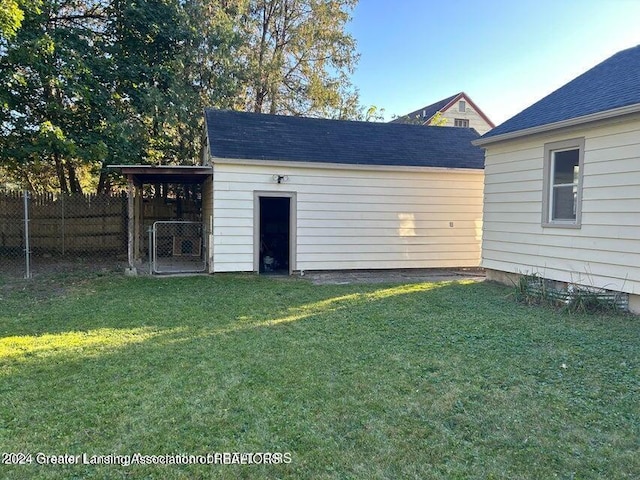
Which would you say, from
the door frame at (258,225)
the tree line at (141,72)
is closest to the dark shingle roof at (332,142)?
the door frame at (258,225)

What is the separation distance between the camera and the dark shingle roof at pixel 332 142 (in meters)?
9.34

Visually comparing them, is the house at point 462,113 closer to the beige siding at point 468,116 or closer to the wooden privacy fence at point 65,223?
the beige siding at point 468,116

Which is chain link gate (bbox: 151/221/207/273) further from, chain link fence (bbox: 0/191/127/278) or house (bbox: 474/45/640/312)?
house (bbox: 474/45/640/312)

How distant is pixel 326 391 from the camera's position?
127 inches

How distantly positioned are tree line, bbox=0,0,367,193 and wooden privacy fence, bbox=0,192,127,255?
1190 mm

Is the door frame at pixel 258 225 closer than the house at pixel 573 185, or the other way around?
the house at pixel 573 185

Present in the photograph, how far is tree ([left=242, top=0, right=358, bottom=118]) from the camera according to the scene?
17.7 meters

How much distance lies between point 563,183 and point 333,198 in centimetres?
457

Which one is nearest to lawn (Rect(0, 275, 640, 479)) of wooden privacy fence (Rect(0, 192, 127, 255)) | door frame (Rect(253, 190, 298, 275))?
door frame (Rect(253, 190, 298, 275))

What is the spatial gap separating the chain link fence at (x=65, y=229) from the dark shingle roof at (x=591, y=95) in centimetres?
1009

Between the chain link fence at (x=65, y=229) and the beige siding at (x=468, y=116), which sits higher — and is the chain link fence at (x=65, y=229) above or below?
below

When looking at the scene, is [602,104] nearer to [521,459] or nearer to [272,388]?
[521,459]

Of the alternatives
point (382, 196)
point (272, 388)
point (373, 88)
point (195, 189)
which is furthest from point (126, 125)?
point (373, 88)

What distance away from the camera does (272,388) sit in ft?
10.8
